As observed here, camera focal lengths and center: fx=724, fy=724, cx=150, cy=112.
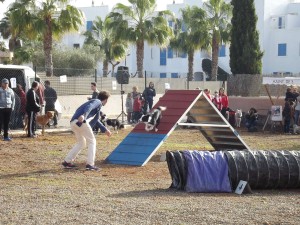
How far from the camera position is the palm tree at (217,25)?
49188 millimetres

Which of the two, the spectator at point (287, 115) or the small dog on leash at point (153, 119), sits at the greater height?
the small dog on leash at point (153, 119)

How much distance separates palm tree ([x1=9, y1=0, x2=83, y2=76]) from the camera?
36219mm

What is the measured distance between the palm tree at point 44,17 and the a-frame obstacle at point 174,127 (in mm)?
20053

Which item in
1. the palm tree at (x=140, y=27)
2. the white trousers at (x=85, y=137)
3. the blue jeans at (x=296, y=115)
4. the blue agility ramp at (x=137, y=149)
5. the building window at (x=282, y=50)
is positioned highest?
the palm tree at (x=140, y=27)

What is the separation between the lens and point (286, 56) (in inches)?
2291

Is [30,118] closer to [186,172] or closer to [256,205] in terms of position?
[186,172]

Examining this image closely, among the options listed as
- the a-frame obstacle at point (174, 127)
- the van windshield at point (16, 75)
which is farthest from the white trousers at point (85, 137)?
the van windshield at point (16, 75)

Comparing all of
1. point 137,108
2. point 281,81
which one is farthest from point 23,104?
point 281,81

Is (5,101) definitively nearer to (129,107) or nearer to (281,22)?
(129,107)

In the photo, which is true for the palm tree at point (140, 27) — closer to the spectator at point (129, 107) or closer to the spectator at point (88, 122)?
the spectator at point (129, 107)

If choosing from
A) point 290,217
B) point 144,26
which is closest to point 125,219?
point 290,217

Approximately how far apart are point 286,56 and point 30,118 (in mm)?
39521

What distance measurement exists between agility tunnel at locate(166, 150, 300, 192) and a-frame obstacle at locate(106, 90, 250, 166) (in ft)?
10.3

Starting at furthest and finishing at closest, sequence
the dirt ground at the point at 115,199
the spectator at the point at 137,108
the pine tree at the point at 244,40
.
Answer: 1. the pine tree at the point at 244,40
2. the spectator at the point at 137,108
3. the dirt ground at the point at 115,199
